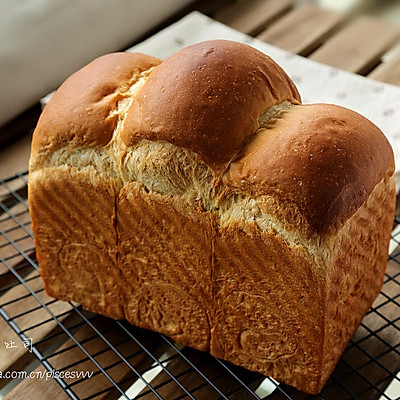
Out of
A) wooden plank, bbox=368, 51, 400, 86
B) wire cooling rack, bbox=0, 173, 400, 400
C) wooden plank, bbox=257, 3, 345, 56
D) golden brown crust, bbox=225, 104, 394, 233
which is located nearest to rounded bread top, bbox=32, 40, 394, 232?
golden brown crust, bbox=225, 104, 394, 233

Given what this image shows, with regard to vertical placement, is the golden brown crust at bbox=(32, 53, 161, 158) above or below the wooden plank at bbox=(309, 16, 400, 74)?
above

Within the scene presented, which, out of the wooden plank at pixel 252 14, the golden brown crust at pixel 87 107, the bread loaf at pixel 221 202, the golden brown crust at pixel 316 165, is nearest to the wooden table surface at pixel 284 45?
the wooden plank at pixel 252 14

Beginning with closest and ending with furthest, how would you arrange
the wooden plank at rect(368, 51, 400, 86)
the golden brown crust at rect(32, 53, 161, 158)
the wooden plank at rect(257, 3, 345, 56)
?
the golden brown crust at rect(32, 53, 161, 158) → the wooden plank at rect(368, 51, 400, 86) → the wooden plank at rect(257, 3, 345, 56)

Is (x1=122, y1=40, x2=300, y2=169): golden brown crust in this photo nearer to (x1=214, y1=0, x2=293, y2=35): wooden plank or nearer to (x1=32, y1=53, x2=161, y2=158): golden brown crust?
(x1=32, y1=53, x2=161, y2=158): golden brown crust

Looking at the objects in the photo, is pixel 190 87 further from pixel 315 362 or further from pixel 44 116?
pixel 315 362

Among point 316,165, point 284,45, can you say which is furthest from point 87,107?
point 284,45

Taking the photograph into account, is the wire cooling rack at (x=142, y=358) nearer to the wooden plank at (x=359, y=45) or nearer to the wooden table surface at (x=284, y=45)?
the wooden table surface at (x=284, y=45)

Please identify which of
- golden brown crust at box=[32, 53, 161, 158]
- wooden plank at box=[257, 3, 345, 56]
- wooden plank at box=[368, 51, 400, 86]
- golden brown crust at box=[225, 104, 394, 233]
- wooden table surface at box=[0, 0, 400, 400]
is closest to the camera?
golden brown crust at box=[225, 104, 394, 233]

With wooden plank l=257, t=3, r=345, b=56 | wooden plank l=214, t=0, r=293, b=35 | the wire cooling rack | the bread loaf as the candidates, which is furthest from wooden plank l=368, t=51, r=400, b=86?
the bread loaf

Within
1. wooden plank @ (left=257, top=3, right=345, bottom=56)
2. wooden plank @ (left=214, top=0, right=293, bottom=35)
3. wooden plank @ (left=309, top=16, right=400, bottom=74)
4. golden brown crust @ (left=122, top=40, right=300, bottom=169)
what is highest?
golden brown crust @ (left=122, top=40, right=300, bottom=169)

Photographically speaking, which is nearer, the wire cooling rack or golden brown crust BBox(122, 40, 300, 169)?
golden brown crust BBox(122, 40, 300, 169)
